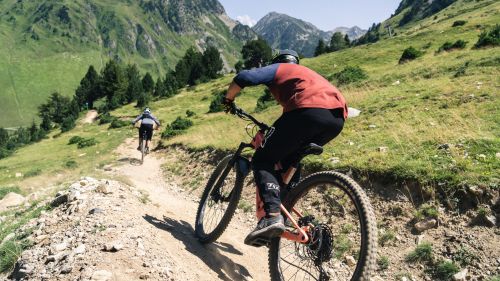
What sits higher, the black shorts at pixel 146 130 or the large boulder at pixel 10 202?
the black shorts at pixel 146 130

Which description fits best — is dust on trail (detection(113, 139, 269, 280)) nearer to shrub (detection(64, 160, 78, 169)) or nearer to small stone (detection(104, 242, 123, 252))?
small stone (detection(104, 242, 123, 252))

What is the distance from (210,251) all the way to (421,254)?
3.65 m

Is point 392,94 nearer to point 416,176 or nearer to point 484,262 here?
point 416,176

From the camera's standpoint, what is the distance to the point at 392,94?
18.7 meters

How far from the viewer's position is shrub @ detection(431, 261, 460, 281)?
597cm

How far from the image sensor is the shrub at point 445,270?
597 cm

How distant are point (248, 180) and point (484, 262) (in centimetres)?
726

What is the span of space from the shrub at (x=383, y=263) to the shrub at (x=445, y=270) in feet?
2.42

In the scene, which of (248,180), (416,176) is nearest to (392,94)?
(248,180)

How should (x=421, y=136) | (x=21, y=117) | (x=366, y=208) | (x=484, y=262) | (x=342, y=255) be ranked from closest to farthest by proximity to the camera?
(x=366, y=208)
(x=484, y=262)
(x=342, y=255)
(x=421, y=136)
(x=21, y=117)

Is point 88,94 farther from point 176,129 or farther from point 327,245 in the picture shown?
point 327,245

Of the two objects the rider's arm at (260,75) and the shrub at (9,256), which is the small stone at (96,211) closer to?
the shrub at (9,256)

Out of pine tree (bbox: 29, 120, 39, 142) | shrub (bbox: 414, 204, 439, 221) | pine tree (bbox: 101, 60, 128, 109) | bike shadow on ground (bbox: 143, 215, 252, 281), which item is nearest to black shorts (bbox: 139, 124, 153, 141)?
bike shadow on ground (bbox: 143, 215, 252, 281)

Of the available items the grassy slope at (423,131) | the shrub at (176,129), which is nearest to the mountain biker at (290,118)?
the grassy slope at (423,131)
